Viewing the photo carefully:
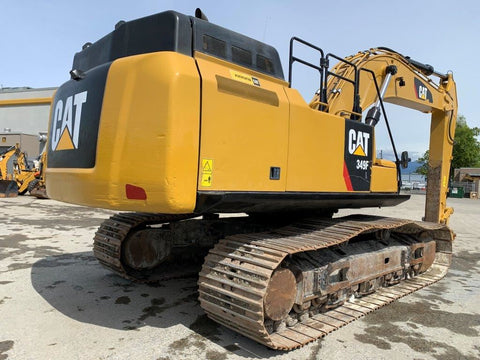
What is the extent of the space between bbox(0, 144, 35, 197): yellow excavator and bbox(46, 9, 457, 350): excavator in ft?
49.0

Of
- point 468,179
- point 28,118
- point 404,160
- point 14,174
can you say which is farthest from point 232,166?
point 468,179

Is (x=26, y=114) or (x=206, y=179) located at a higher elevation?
(x=26, y=114)

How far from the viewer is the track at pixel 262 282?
11.1 feet

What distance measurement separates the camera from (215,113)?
3275 millimetres

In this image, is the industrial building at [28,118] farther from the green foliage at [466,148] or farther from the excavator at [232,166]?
the green foliage at [466,148]

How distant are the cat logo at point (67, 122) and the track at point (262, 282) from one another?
1.63 meters

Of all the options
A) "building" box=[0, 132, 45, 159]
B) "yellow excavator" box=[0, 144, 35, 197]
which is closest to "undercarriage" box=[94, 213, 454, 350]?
"yellow excavator" box=[0, 144, 35, 197]

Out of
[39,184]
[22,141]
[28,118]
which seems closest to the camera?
[39,184]

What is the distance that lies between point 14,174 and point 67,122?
675 inches

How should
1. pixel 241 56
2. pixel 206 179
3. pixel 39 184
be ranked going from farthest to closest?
pixel 39 184 → pixel 241 56 → pixel 206 179

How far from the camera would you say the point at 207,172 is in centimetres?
321

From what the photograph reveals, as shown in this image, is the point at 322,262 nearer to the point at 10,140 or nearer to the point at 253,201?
the point at 253,201

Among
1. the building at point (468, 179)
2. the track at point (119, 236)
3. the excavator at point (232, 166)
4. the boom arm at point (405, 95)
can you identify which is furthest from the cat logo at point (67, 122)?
the building at point (468, 179)

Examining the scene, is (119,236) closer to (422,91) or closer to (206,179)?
(206,179)
